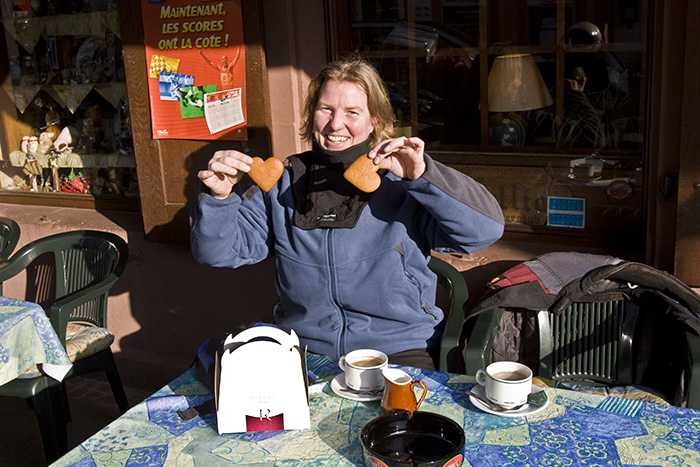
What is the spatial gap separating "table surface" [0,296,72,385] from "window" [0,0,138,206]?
1638mm

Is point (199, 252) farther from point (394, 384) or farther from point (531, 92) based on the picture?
point (531, 92)

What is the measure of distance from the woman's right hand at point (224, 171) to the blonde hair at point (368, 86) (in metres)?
0.52

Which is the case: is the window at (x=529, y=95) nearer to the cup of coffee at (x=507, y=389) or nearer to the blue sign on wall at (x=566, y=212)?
the blue sign on wall at (x=566, y=212)

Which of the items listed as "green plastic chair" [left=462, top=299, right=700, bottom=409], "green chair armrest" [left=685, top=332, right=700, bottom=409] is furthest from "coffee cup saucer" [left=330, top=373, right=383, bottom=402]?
"green chair armrest" [left=685, top=332, right=700, bottom=409]

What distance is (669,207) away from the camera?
2857mm

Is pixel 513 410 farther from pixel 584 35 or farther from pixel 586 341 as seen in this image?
pixel 584 35

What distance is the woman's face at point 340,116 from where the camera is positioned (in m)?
2.55

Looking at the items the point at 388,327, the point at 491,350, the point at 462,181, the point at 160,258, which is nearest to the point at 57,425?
the point at 160,258

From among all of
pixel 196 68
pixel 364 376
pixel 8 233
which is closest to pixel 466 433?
pixel 364 376

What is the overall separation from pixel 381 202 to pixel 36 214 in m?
3.04

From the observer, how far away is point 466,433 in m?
1.71

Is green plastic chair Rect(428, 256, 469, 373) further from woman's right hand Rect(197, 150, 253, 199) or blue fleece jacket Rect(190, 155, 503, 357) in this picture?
woman's right hand Rect(197, 150, 253, 199)

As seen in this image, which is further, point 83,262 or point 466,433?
point 83,262

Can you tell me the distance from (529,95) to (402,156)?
1382 mm
